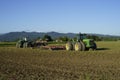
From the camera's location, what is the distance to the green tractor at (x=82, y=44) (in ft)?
96.7

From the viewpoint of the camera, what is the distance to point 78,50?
2958cm

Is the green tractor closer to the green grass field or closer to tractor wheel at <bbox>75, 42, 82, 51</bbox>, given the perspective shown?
tractor wheel at <bbox>75, 42, 82, 51</bbox>

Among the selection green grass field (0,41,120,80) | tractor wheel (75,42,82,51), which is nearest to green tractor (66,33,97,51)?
tractor wheel (75,42,82,51)

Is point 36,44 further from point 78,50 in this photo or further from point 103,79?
point 103,79

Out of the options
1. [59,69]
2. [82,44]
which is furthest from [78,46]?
[59,69]

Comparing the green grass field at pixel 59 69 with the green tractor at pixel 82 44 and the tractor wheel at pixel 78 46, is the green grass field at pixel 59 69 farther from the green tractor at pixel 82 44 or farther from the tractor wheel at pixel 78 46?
the green tractor at pixel 82 44

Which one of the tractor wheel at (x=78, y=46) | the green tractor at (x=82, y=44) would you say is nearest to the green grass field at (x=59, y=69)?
the tractor wheel at (x=78, y=46)

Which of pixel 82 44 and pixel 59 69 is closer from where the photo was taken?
pixel 59 69

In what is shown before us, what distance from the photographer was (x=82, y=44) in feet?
97.1

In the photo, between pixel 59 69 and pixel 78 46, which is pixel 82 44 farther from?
pixel 59 69

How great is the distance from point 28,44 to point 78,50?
29.6 ft

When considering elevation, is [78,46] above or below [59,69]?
above

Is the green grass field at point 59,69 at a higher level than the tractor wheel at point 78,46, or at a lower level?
lower

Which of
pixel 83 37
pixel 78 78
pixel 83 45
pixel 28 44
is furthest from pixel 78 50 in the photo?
pixel 78 78
